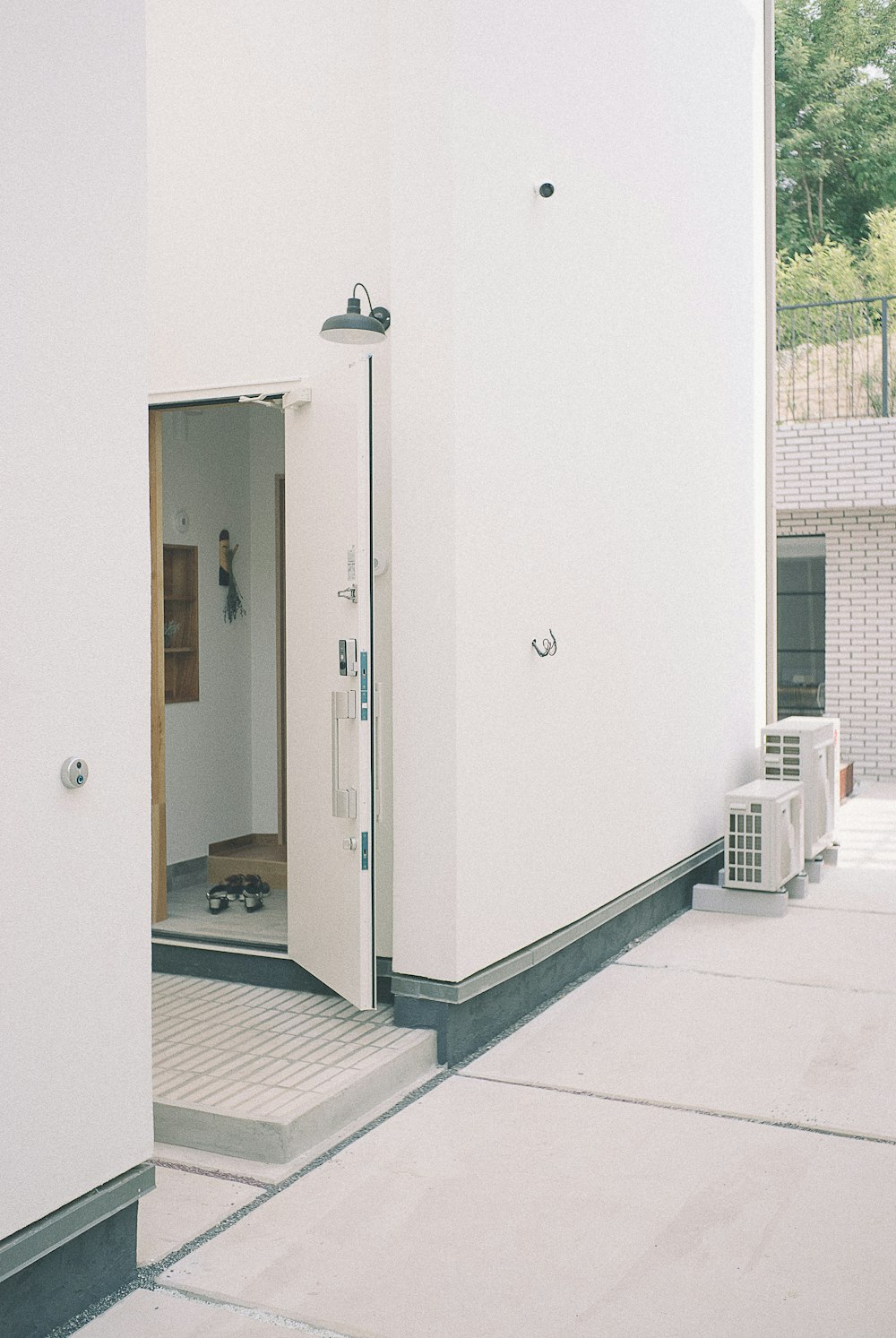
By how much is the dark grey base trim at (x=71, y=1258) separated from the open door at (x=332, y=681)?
147 centimetres

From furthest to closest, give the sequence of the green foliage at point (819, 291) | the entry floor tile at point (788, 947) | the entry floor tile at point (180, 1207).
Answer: the green foliage at point (819, 291)
the entry floor tile at point (788, 947)
the entry floor tile at point (180, 1207)

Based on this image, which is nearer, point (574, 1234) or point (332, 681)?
point (574, 1234)

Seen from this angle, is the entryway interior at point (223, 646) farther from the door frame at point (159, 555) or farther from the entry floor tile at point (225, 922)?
the door frame at point (159, 555)

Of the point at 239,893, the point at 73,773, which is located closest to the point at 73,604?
the point at 73,773

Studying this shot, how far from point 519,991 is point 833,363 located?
34.6 feet

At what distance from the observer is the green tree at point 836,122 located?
23484mm

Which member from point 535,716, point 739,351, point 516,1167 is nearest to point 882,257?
point 739,351

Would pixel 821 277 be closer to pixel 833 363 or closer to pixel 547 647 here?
pixel 833 363

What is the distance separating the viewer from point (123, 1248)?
2982 mm

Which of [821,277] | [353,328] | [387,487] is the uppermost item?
[821,277]

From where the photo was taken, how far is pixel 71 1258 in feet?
9.25

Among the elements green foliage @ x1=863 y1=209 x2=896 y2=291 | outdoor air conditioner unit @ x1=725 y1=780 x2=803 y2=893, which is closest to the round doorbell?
outdoor air conditioner unit @ x1=725 y1=780 x2=803 y2=893

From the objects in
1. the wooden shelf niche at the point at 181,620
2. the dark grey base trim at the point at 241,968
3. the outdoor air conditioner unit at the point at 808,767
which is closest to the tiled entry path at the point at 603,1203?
the dark grey base trim at the point at 241,968

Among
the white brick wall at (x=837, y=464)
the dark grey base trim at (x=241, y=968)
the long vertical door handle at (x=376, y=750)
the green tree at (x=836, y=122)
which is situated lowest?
the dark grey base trim at (x=241, y=968)
